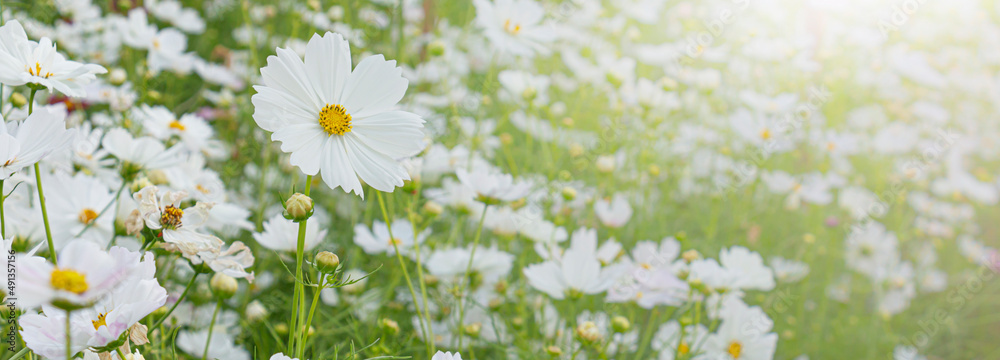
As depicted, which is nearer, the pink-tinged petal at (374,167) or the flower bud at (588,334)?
the pink-tinged petal at (374,167)

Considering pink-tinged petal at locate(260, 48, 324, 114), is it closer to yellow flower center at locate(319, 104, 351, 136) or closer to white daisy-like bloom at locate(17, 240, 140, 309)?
yellow flower center at locate(319, 104, 351, 136)

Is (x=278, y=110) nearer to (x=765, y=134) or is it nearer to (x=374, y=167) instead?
(x=374, y=167)

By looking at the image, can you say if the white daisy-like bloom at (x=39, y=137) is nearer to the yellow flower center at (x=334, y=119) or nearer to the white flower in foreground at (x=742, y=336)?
the yellow flower center at (x=334, y=119)

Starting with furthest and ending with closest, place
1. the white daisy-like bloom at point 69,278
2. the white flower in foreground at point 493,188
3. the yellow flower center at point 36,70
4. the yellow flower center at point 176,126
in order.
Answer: the yellow flower center at point 176,126 → the white flower in foreground at point 493,188 → the yellow flower center at point 36,70 → the white daisy-like bloom at point 69,278

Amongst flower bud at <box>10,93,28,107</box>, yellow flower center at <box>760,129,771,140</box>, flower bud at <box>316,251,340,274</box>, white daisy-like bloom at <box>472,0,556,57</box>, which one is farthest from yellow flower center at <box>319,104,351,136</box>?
yellow flower center at <box>760,129,771,140</box>

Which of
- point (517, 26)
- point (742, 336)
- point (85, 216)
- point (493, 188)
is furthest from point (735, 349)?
point (85, 216)

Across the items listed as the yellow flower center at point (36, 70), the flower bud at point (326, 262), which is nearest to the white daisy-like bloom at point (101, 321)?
the flower bud at point (326, 262)
